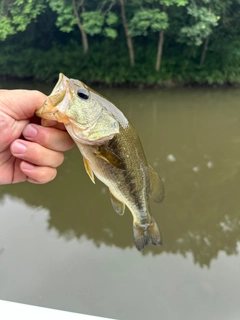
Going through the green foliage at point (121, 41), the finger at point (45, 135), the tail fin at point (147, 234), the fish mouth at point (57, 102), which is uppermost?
the fish mouth at point (57, 102)

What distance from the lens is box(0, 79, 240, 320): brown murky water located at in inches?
143

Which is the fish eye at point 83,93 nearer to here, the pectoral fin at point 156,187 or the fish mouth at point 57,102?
the fish mouth at point 57,102

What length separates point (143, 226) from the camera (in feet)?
4.72

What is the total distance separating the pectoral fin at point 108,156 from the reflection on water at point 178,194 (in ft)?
10.6

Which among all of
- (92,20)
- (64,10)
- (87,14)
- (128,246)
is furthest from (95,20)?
(128,246)

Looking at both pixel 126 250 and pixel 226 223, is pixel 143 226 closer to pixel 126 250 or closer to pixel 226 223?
pixel 126 250

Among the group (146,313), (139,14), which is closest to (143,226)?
(146,313)

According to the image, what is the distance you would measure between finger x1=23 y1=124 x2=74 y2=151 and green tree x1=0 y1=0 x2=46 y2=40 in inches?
477

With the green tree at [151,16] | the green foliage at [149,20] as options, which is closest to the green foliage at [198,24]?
the green tree at [151,16]

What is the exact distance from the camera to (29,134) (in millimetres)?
1367

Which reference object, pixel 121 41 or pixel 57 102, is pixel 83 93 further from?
pixel 121 41

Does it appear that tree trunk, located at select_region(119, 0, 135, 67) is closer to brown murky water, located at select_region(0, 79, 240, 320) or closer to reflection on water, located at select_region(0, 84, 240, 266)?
reflection on water, located at select_region(0, 84, 240, 266)

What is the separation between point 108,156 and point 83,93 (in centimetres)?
25

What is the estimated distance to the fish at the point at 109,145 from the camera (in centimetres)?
113
